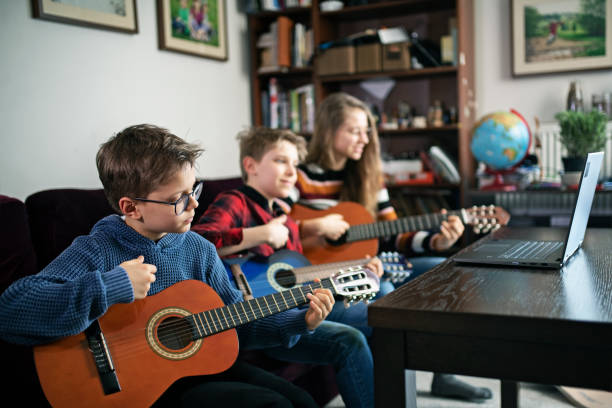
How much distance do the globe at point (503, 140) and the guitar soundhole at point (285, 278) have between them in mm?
1551

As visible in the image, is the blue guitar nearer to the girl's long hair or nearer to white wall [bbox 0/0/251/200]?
the girl's long hair

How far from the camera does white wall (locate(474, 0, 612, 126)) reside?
3.19 meters

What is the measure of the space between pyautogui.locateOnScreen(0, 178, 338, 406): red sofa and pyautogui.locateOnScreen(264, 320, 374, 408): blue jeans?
0.66 ft

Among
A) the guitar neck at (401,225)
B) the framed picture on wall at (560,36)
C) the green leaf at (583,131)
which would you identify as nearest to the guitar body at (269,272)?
the guitar neck at (401,225)

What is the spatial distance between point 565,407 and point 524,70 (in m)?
2.01

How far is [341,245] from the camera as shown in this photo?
82.7 inches

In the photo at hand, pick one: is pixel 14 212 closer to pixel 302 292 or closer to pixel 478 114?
pixel 302 292

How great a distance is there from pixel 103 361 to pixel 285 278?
26.9 inches

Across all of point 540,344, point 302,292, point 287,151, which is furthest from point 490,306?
point 287,151

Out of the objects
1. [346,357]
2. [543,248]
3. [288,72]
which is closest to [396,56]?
[288,72]

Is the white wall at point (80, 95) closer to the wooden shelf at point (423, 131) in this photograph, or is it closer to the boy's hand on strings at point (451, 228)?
the wooden shelf at point (423, 131)

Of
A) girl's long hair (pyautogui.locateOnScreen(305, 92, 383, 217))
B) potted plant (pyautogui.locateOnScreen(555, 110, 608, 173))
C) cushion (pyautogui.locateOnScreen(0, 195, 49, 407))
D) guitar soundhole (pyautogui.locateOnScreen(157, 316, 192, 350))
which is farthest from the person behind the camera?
potted plant (pyautogui.locateOnScreen(555, 110, 608, 173))

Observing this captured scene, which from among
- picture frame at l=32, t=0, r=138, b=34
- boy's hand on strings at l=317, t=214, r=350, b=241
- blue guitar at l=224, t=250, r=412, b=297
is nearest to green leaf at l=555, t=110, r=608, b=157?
A: boy's hand on strings at l=317, t=214, r=350, b=241

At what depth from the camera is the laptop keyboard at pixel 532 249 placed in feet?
4.12
